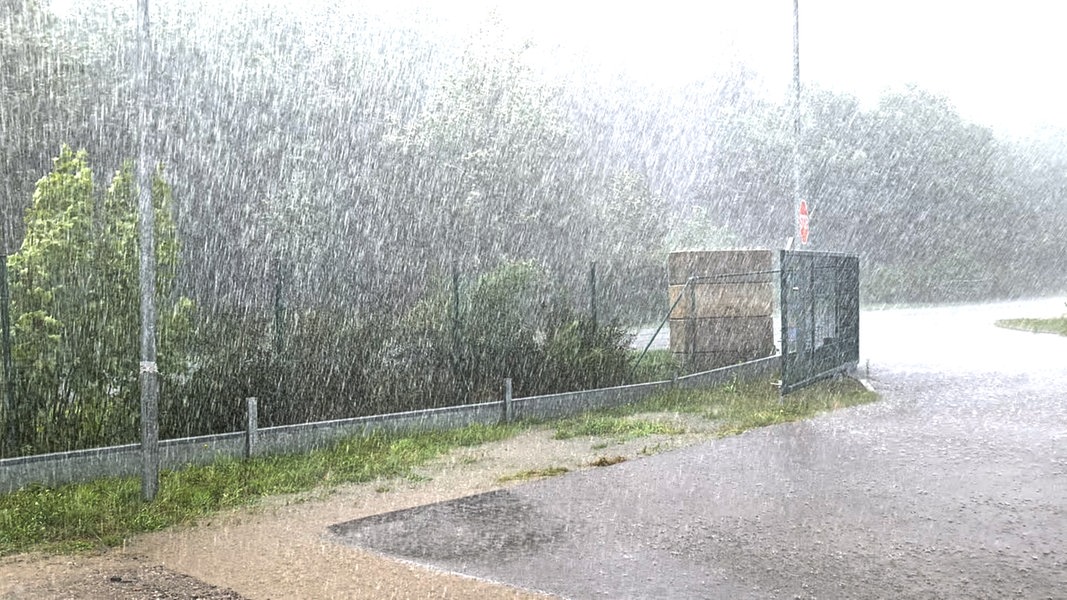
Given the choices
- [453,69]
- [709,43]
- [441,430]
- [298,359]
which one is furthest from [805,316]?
[709,43]

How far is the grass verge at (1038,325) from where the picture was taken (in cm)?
2578

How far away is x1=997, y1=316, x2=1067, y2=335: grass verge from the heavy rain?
339 mm

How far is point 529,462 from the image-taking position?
1008cm

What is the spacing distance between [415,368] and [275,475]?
3965 mm

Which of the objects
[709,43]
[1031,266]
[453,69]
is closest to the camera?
[453,69]

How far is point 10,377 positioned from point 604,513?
614 centimetres

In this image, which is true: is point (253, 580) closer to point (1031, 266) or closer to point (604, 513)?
point (604, 513)

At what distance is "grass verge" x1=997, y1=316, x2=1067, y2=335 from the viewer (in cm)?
2578

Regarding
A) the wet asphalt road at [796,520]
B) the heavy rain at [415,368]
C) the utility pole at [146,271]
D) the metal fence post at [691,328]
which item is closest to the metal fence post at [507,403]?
the heavy rain at [415,368]

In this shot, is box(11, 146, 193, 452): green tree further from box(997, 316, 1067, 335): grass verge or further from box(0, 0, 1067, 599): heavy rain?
box(997, 316, 1067, 335): grass verge

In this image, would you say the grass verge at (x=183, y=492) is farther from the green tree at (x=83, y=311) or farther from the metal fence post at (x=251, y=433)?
the green tree at (x=83, y=311)

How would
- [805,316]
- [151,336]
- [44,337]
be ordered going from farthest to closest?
[805,316] < [44,337] < [151,336]

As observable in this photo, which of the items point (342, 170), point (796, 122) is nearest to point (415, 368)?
point (796, 122)

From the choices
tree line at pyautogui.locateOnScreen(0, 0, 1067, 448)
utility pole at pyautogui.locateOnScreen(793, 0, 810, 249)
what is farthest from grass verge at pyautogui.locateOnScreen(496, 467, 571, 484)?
utility pole at pyautogui.locateOnScreen(793, 0, 810, 249)
